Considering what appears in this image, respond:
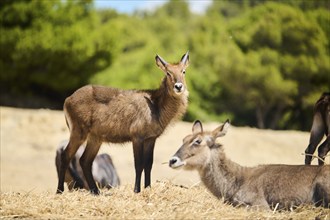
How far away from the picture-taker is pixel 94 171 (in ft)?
48.0

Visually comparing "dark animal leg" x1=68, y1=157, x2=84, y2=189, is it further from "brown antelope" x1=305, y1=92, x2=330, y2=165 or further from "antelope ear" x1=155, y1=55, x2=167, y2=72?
"brown antelope" x1=305, y1=92, x2=330, y2=165

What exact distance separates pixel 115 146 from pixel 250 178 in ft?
54.2

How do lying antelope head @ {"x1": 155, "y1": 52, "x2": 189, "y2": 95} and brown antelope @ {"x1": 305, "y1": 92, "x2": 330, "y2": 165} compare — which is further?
brown antelope @ {"x1": 305, "y1": 92, "x2": 330, "y2": 165}

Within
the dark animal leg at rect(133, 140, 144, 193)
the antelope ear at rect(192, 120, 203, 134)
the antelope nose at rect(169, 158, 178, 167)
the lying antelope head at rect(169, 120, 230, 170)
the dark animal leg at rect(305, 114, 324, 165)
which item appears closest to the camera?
the antelope nose at rect(169, 158, 178, 167)

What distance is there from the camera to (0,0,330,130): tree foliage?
3206 cm

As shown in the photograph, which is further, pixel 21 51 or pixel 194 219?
pixel 21 51

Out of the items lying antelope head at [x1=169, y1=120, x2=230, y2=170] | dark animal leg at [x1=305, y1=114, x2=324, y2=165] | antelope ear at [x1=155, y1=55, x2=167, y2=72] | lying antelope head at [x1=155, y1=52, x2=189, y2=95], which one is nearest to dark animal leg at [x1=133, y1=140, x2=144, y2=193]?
lying antelope head at [x1=155, y1=52, x2=189, y2=95]

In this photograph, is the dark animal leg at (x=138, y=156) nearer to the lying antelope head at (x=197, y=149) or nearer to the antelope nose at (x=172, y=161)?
the lying antelope head at (x=197, y=149)

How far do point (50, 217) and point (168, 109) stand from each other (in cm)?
342

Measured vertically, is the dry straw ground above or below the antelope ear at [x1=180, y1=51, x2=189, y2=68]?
below

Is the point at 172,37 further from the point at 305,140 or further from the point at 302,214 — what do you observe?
the point at 302,214

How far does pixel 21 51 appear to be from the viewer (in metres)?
31.3

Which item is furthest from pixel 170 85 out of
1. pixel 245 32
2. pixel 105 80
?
pixel 245 32

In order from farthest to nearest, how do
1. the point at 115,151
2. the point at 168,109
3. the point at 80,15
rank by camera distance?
the point at 80,15, the point at 115,151, the point at 168,109
